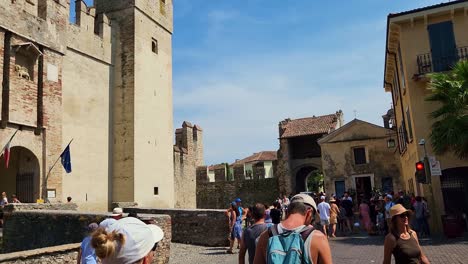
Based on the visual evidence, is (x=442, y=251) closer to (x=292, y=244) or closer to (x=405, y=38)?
(x=405, y=38)

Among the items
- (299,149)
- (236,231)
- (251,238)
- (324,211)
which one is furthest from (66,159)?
(299,149)

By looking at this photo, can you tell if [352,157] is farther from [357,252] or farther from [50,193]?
[50,193]

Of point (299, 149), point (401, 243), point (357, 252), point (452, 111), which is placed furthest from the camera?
point (299, 149)

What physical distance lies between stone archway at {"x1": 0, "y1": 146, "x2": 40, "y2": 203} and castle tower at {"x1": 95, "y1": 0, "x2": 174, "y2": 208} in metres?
4.52

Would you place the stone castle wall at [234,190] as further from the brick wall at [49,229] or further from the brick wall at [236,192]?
the brick wall at [49,229]

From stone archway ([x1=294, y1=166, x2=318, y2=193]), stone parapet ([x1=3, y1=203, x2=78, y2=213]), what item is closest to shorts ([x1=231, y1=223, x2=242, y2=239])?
stone parapet ([x1=3, y1=203, x2=78, y2=213])

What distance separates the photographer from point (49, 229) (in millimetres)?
11734

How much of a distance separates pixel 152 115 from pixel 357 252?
45.8ft

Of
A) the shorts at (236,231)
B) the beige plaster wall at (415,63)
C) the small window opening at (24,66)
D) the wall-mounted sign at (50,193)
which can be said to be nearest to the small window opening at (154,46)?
the small window opening at (24,66)

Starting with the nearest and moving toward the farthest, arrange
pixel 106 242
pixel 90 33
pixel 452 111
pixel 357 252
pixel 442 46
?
1. pixel 106 242
2. pixel 357 252
3. pixel 452 111
4. pixel 442 46
5. pixel 90 33

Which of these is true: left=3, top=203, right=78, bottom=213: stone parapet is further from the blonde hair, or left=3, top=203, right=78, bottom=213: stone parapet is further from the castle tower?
the blonde hair

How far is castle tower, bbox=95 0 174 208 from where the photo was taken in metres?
20.6

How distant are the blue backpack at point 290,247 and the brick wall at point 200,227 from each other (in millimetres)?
11686

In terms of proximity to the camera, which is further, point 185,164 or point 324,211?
point 185,164
